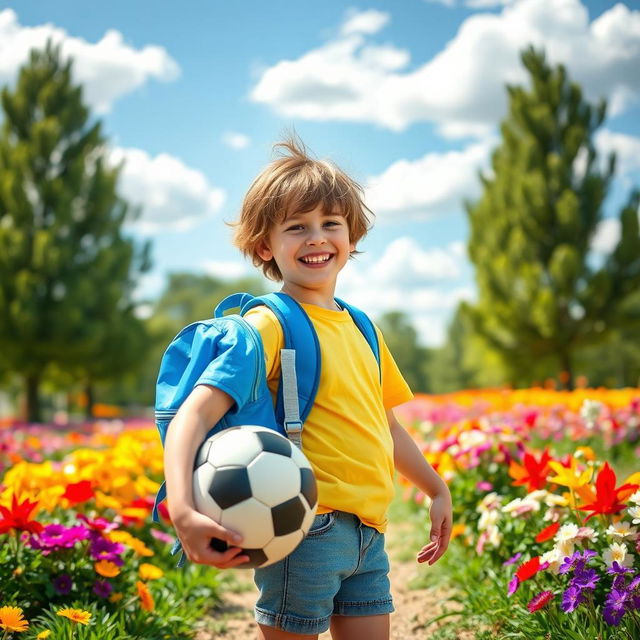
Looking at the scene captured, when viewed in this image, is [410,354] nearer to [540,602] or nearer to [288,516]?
[540,602]

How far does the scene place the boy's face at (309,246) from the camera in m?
2.11

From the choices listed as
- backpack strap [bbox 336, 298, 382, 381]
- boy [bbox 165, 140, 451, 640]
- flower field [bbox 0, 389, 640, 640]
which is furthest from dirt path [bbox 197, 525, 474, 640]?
backpack strap [bbox 336, 298, 382, 381]

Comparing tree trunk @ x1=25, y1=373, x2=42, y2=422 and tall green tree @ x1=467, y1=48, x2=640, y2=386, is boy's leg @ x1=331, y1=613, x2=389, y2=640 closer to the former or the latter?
tall green tree @ x1=467, y1=48, x2=640, y2=386

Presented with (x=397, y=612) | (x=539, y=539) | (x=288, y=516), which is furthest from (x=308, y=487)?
(x=397, y=612)

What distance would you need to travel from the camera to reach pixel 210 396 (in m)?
1.73

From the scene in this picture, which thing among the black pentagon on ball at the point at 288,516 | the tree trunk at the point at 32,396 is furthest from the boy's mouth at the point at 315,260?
the tree trunk at the point at 32,396

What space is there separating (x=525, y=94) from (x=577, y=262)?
5.56m

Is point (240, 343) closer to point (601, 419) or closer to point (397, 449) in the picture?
point (397, 449)

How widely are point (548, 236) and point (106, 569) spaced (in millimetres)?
19426

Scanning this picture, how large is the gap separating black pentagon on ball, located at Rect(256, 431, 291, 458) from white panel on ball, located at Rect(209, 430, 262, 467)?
0.05 ft

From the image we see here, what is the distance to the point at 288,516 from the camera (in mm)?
1653

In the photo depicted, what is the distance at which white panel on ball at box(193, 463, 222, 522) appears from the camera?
1.59 metres

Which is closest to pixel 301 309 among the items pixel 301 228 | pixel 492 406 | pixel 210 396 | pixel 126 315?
pixel 301 228

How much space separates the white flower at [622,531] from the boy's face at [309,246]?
59.4 inches
